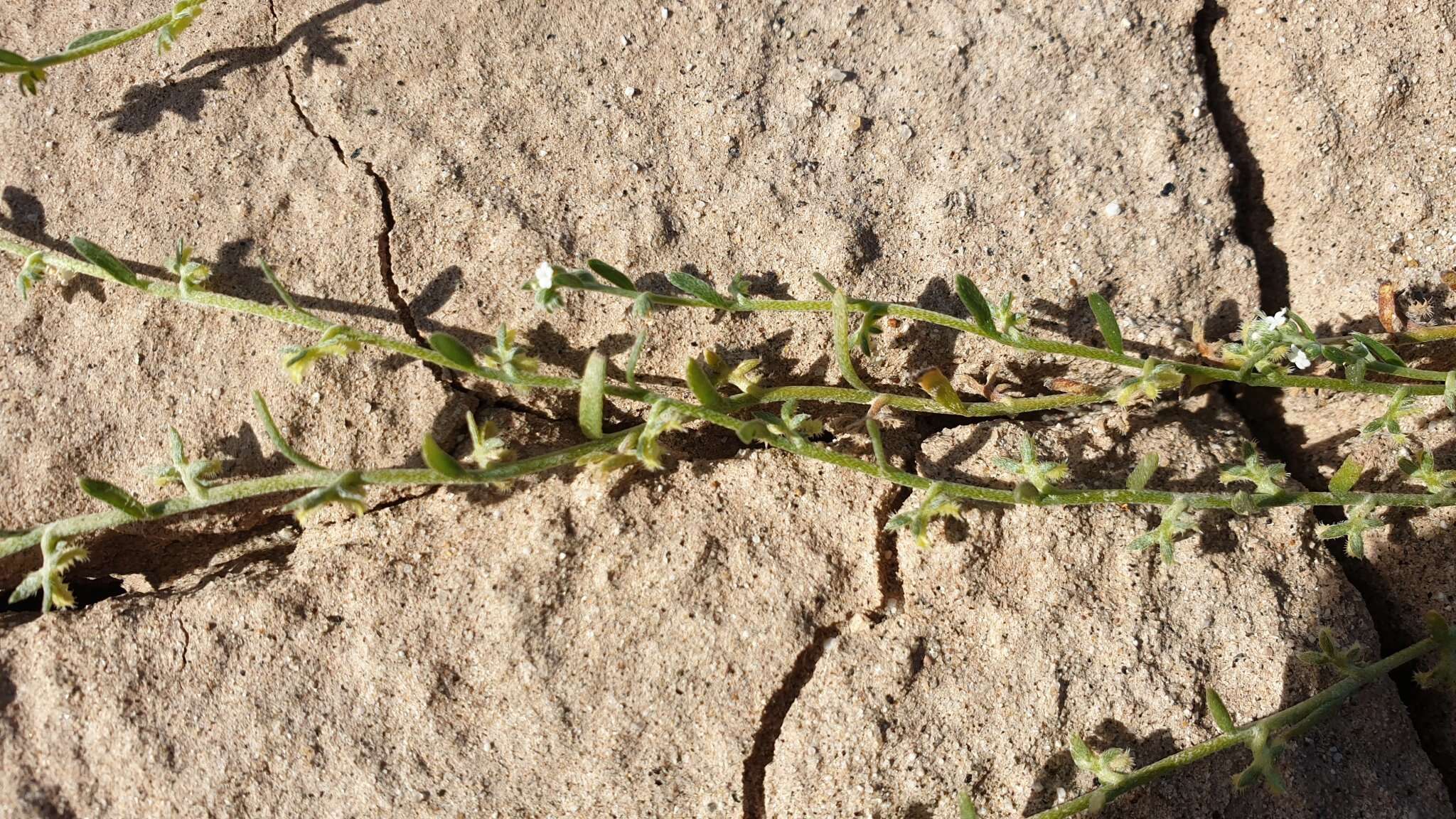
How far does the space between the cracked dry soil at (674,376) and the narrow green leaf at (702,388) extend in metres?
0.33

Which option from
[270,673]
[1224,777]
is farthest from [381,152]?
[1224,777]

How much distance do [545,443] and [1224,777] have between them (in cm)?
192

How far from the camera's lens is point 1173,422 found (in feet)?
8.82

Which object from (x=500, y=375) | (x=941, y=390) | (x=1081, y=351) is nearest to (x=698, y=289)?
(x=500, y=375)

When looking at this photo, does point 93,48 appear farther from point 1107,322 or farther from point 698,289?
point 1107,322

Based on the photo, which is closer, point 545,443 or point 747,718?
point 747,718

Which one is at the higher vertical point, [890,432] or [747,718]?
[890,432]

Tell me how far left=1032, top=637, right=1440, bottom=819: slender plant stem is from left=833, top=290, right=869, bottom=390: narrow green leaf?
1.08 m

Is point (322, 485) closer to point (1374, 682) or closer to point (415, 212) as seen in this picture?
point (415, 212)

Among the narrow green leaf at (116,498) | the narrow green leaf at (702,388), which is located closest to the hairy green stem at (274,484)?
the narrow green leaf at (116,498)

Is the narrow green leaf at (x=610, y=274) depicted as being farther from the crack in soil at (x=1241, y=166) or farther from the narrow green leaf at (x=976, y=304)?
the crack in soil at (x=1241, y=166)

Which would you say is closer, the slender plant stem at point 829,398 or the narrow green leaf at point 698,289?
the slender plant stem at point 829,398

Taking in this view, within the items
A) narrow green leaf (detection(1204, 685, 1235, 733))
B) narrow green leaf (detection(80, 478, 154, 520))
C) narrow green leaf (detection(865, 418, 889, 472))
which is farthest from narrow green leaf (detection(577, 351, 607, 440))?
narrow green leaf (detection(1204, 685, 1235, 733))

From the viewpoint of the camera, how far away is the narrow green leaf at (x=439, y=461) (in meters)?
2.01
